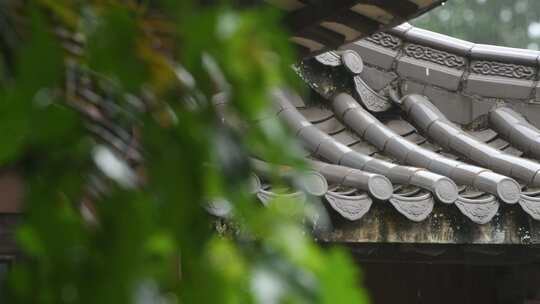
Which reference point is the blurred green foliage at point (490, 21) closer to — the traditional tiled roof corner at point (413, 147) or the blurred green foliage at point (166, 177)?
the traditional tiled roof corner at point (413, 147)

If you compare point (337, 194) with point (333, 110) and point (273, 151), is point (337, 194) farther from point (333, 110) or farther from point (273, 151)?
point (273, 151)

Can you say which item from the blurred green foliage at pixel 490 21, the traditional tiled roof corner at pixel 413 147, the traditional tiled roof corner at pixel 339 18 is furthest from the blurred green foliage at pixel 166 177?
the blurred green foliage at pixel 490 21

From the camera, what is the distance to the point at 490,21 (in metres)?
17.9

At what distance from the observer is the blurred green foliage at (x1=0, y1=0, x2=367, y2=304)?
44.0 inches

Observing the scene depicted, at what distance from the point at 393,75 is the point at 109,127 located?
4544mm

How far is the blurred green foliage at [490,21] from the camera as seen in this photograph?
57.2 feet

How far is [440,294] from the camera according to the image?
251 inches

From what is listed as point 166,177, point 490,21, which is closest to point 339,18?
point 166,177

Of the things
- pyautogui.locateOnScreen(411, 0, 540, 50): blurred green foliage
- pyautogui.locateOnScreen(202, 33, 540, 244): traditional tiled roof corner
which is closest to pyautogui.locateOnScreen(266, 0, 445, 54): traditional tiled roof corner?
pyautogui.locateOnScreen(202, 33, 540, 244): traditional tiled roof corner

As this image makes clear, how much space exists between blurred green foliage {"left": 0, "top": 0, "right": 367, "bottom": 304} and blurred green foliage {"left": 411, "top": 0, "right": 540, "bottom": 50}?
15929 millimetres

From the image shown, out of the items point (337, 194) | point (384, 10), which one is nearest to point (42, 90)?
point (384, 10)

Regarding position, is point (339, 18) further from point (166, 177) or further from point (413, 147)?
point (166, 177)

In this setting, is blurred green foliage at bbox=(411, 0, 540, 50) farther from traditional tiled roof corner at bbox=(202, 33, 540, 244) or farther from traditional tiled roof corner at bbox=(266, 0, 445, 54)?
traditional tiled roof corner at bbox=(266, 0, 445, 54)

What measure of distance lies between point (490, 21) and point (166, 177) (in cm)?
1712
